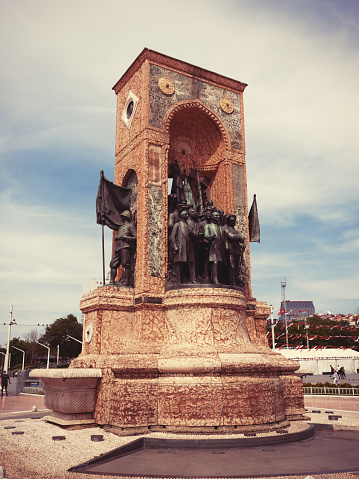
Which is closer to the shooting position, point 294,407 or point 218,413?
point 218,413

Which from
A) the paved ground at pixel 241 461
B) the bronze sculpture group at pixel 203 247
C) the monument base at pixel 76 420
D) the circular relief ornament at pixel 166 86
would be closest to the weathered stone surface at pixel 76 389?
the monument base at pixel 76 420

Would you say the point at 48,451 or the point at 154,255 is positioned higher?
the point at 154,255

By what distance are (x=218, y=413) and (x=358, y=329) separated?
223 ft

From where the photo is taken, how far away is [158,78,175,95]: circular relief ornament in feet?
46.5

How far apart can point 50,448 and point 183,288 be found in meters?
5.08

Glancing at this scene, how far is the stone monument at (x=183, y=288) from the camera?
33.2ft

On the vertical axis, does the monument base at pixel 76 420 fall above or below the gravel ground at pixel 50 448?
above

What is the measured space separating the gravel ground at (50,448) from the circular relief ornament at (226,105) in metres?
10.7

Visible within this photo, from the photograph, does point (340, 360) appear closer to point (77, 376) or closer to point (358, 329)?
point (358, 329)

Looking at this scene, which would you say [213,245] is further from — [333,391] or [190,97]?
[333,391]


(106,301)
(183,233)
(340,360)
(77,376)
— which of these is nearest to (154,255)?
(183,233)

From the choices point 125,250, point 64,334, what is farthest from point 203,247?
point 64,334

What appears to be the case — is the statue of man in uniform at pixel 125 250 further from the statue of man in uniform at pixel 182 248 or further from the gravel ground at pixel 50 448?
the gravel ground at pixel 50 448

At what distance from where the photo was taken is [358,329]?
232 feet
